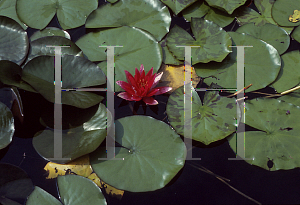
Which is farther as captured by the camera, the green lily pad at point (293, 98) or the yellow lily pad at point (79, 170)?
the green lily pad at point (293, 98)

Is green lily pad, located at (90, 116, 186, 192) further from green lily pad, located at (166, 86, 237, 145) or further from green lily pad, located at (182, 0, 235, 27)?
green lily pad, located at (182, 0, 235, 27)

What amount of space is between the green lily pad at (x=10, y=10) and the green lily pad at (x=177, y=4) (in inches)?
59.4

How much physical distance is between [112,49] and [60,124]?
0.86 metres

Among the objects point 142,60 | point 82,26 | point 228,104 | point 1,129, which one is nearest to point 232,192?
point 228,104

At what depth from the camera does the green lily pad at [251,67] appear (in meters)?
1.96

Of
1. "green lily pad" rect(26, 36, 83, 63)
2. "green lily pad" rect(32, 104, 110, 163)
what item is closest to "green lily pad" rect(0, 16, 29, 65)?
"green lily pad" rect(26, 36, 83, 63)

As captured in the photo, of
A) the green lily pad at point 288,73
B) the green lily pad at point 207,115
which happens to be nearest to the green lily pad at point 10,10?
the green lily pad at point 207,115

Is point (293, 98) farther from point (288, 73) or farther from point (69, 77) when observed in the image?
point (69, 77)

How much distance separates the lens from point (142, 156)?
161 cm

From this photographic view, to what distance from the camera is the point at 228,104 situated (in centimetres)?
183

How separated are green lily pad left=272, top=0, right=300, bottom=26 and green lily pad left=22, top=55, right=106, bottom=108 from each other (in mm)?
1947

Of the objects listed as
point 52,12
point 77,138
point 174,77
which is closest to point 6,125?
point 77,138

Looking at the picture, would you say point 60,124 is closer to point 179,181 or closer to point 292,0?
point 179,181

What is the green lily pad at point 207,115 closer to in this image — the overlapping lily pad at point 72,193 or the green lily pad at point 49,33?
the overlapping lily pad at point 72,193
